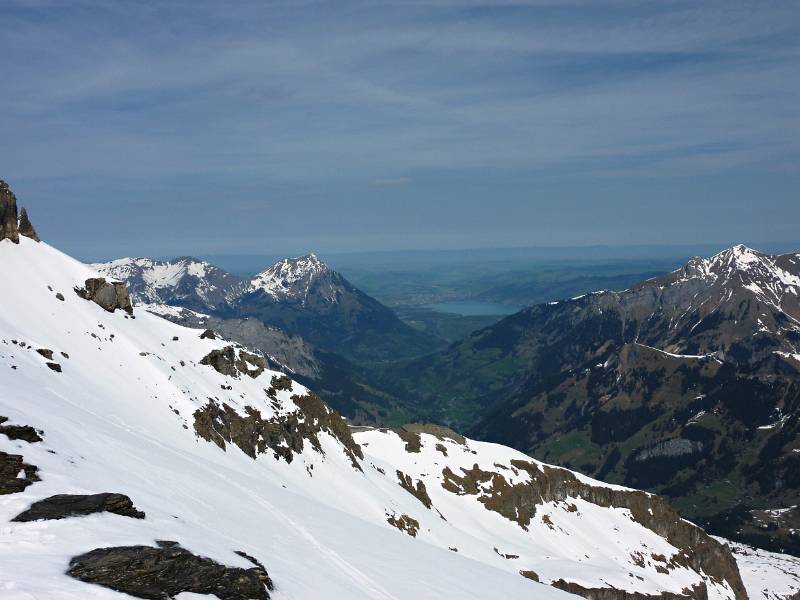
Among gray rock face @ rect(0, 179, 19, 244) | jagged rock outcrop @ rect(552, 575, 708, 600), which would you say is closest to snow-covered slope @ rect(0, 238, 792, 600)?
jagged rock outcrop @ rect(552, 575, 708, 600)

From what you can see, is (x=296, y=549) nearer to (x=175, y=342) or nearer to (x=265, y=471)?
(x=265, y=471)

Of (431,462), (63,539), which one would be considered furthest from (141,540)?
(431,462)

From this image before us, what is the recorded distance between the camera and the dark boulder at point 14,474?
95.4ft

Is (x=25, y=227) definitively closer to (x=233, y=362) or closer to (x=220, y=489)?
(x=233, y=362)

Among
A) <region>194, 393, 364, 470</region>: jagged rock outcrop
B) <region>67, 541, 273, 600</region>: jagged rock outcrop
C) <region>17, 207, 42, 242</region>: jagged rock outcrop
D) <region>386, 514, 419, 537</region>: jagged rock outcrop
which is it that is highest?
<region>17, 207, 42, 242</region>: jagged rock outcrop

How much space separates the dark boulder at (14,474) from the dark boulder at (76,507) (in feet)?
5.30

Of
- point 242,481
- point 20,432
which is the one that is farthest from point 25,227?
point 20,432

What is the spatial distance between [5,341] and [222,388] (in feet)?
154

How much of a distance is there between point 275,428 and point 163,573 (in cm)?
9004

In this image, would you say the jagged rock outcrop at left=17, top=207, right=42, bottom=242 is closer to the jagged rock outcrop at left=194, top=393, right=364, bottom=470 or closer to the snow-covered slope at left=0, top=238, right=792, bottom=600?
the snow-covered slope at left=0, top=238, right=792, bottom=600

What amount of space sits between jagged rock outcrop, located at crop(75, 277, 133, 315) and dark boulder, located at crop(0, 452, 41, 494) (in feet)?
268

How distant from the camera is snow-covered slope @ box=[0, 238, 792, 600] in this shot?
103 ft

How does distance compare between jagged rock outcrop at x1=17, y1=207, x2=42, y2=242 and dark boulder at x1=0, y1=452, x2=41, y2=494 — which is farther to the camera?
jagged rock outcrop at x1=17, y1=207, x2=42, y2=242

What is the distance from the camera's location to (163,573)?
84.1 ft
